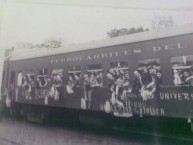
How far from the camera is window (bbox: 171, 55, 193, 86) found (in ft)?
9.71

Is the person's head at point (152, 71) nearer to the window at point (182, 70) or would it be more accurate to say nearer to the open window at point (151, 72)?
the open window at point (151, 72)

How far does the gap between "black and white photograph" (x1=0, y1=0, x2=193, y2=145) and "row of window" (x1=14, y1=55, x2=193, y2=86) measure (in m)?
0.01

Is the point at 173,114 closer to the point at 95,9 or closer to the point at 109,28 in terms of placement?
the point at 109,28

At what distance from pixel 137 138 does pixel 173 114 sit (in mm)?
698

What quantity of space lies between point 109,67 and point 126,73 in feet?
0.94

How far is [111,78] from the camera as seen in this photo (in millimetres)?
3646

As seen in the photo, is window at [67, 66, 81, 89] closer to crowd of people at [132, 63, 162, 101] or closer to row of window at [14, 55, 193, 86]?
row of window at [14, 55, 193, 86]

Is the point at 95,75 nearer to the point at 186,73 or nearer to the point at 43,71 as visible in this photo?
the point at 43,71

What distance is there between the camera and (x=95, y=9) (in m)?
3.19

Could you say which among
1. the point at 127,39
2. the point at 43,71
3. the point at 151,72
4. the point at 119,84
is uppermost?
the point at 127,39

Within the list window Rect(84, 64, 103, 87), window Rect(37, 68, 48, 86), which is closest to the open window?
window Rect(84, 64, 103, 87)

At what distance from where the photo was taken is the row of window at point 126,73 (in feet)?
9.87

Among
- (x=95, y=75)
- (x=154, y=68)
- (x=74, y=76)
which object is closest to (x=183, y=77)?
(x=154, y=68)

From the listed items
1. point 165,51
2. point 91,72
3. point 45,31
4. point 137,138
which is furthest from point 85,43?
point 137,138
